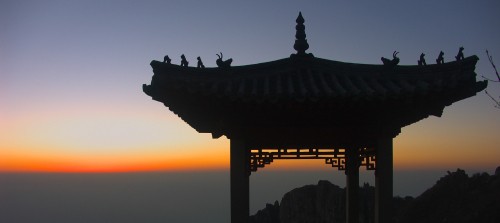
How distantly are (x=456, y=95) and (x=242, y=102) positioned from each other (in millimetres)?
2855

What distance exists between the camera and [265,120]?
6.94 m

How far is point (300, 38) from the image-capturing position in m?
8.12

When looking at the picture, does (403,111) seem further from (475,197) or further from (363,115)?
(475,197)

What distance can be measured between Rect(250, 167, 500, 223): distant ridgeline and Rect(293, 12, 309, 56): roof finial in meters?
16.7

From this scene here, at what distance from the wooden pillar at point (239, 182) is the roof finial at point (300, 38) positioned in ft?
6.32

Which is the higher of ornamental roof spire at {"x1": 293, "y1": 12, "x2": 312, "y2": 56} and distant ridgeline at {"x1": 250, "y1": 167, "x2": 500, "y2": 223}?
ornamental roof spire at {"x1": 293, "y1": 12, "x2": 312, "y2": 56}

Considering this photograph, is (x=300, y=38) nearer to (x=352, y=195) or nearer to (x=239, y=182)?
(x=239, y=182)

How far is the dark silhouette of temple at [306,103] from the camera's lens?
6160mm

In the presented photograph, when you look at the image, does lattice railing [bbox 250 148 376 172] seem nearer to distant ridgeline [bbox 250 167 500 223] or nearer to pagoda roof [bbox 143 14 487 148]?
pagoda roof [bbox 143 14 487 148]

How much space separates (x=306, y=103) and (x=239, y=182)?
5.35 ft

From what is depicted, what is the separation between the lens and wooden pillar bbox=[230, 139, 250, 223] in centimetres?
675

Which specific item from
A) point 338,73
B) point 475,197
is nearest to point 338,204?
point 475,197

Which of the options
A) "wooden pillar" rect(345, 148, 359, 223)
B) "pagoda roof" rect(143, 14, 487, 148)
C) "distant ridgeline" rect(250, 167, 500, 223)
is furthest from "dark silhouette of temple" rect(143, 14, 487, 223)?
"distant ridgeline" rect(250, 167, 500, 223)

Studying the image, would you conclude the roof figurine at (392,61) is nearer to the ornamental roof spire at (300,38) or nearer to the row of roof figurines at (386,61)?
the row of roof figurines at (386,61)
